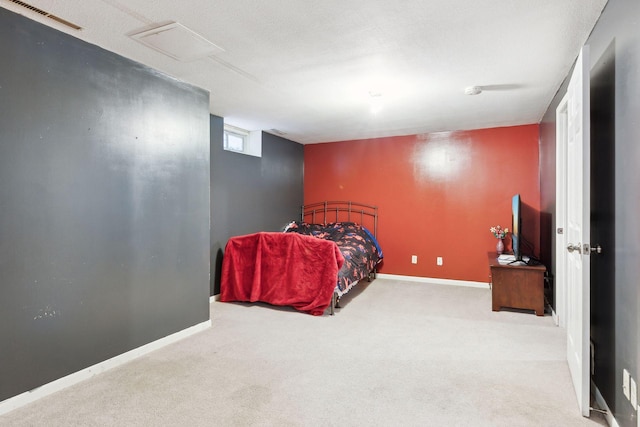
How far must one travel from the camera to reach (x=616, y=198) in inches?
68.4

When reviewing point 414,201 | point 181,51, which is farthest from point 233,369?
point 414,201

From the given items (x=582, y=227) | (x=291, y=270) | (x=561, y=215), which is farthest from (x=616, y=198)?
(x=291, y=270)

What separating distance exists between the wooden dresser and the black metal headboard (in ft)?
7.13

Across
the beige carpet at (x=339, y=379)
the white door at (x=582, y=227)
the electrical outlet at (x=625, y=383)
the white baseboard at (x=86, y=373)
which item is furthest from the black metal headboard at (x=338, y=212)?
the electrical outlet at (x=625, y=383)

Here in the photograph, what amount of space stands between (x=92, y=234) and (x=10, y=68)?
1049 millimetres

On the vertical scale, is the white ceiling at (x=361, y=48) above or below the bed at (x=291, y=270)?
above

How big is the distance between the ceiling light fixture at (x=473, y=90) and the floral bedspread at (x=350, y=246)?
213 cm

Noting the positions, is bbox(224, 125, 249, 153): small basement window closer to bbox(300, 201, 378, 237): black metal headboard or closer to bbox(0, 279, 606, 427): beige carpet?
bbox(300, 201, 378, 237): black metal headboard

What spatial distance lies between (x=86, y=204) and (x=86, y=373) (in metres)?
1.11

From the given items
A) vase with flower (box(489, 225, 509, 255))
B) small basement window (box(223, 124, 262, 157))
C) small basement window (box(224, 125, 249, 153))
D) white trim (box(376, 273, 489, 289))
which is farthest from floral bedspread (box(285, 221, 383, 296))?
vase with flower (box(489, 225, 509, 255))

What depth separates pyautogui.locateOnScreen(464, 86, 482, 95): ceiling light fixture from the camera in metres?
3.20

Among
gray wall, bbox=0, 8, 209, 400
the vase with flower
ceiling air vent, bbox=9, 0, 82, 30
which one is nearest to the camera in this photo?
ceiling air vent, bbox=9, 0, 82, 30

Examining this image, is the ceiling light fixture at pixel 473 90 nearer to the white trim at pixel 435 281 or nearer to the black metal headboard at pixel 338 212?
the black metal headboard at pixel 338 212

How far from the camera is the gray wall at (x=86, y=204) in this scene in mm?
1994
